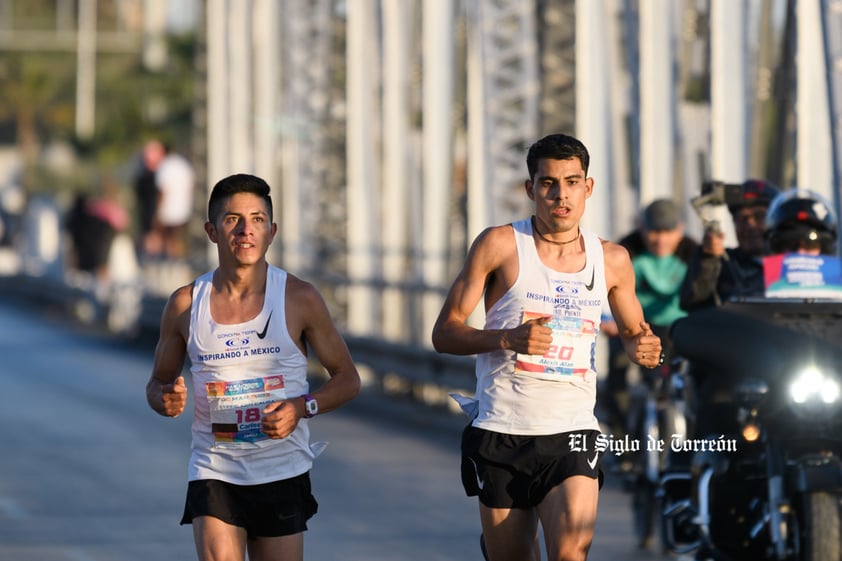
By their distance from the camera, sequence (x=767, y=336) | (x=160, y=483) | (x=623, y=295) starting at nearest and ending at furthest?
(x=623, y=295) < (x=767, y=336) < (x=160, y=483)

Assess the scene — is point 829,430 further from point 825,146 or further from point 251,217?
point 825,146

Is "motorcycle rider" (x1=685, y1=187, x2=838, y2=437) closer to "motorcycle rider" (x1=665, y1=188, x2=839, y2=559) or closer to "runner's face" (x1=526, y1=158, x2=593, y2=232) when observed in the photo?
"motorcycle rider" (x1=665, y1=188, x2=839, y2=559)

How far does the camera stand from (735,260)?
9.78 meters

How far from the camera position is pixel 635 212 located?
1686cm

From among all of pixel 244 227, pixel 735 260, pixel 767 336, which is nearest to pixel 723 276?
pixel 735 260

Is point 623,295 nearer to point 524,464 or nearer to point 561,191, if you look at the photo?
point 561,191

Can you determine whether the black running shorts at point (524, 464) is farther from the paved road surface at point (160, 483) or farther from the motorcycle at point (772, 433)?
the paved road surface at point (160, 483)

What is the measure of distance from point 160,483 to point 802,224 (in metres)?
5.91

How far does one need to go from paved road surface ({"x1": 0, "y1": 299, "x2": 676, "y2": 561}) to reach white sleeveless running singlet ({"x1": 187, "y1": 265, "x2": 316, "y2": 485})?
398 centimetres

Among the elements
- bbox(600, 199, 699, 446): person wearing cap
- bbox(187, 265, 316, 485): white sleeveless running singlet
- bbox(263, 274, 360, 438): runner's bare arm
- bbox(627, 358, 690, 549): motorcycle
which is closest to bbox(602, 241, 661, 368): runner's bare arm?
bbox(263, 274, 360, 438): runner's bare arm

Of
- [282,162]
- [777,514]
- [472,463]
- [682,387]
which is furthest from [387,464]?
[282,162]

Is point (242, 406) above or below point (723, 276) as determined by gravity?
below

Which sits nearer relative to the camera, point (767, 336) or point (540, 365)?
point (540, 365)

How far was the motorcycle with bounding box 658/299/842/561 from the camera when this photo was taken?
27.5ft
